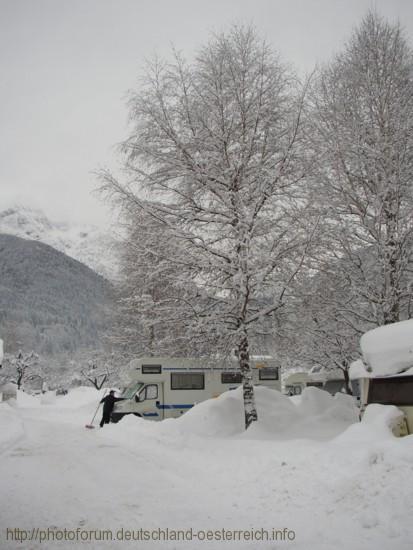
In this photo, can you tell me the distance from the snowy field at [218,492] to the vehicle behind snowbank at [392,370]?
0.26 m

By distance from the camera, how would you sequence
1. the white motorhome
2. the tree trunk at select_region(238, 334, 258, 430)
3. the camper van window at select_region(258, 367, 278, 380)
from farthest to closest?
the camper van window at select_region(258, 367, 278, 380) < the white motorhome < the tree trunk at select_region(238, 334, 258, 430)

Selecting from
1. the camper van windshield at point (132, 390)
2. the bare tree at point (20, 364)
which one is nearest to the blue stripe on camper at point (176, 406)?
the camper van windshield at point (132, 390)

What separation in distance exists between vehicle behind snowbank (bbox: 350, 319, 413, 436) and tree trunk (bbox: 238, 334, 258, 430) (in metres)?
3.80

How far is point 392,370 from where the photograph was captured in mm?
7902

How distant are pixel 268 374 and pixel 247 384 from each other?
29.6 feet

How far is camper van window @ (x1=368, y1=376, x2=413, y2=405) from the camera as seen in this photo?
775cm

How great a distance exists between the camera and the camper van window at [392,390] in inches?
305

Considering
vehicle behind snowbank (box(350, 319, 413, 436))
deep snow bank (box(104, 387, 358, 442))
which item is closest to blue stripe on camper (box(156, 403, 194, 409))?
deep snow bank (box(104, 387, 358, 442))

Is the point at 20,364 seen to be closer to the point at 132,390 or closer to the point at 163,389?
the point at 132,390

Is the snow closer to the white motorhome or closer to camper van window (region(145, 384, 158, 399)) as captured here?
the white motorhome

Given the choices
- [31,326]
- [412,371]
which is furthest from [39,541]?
[31,326]

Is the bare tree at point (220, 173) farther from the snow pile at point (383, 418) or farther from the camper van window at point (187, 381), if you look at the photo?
the camper van window at point (187, 381)

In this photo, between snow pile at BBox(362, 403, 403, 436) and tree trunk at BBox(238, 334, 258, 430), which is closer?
snow pile at BBox(362, 403, 403, 436)

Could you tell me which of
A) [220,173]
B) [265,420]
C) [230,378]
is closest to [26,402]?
[230,378]
